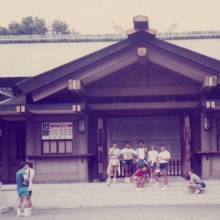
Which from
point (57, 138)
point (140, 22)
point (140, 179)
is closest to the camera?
point (140, 179)

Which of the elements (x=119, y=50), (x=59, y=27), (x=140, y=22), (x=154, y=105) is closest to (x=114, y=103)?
(x=154, y=105)

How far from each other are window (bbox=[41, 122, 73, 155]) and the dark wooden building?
36mm

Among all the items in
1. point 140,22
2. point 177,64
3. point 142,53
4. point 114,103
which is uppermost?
point 140,22

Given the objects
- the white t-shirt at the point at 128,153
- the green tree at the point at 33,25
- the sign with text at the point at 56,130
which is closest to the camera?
A: the white t-shirt at the point at 128,153

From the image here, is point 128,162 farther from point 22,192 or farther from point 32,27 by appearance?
point 32,27

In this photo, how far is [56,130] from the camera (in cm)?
1973

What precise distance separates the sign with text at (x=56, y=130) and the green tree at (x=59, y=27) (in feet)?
122

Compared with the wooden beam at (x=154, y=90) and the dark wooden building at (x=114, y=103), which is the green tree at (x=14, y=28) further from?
the wooden beam at (x=154, y=90)

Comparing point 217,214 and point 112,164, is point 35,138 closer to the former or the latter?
point 112,164

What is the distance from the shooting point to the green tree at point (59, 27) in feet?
184

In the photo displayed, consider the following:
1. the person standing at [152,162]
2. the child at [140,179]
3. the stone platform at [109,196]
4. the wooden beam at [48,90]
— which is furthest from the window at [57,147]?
the child at [140,179]

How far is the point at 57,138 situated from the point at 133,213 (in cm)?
657

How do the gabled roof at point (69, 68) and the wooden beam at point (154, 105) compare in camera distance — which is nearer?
the gabled roof at point (69, 68)

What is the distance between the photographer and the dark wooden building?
732 inches
